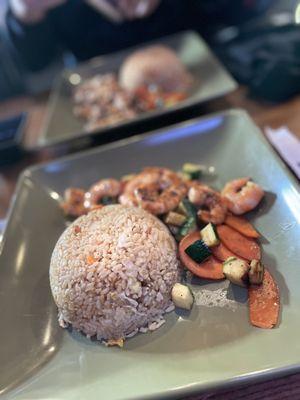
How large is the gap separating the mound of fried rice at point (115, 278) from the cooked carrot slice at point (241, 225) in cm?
24

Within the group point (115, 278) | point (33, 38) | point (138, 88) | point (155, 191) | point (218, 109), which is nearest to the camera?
point (115, 278)

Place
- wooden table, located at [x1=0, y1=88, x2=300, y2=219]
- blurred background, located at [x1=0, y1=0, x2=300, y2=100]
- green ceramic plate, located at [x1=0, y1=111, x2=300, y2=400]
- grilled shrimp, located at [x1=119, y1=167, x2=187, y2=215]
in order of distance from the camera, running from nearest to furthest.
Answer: green ceramic plate, located at [x1=0, y1=111, x2=300, y2=400] → grilled shrimp, located at [x1=119, y1=167, x2=187, y2=215] → wooden table, located at [x1=0, y1=88, x2=300, y2=219] → blurred background, located at [x1=0, y1=0, x2=300, y2=100]

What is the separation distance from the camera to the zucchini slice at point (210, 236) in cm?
153

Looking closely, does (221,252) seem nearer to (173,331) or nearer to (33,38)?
(173,331)

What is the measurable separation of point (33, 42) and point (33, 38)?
0.12ft

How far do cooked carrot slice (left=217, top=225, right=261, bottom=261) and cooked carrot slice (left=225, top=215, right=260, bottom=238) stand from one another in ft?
0.05

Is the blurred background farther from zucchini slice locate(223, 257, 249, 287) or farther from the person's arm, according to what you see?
zucchini slice locate(223, 257, 249, 287)

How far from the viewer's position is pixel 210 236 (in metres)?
1.54

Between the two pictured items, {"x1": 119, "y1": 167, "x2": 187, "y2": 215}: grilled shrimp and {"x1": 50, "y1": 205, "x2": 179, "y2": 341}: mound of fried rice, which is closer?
{"x1": 50, "y1": 205, "x2": 179, "y2": 341}: mound of fried rice

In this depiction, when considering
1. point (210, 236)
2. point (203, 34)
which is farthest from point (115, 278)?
point (203, 34)

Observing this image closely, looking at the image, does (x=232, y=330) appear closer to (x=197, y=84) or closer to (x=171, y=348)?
(x=171, y=348)

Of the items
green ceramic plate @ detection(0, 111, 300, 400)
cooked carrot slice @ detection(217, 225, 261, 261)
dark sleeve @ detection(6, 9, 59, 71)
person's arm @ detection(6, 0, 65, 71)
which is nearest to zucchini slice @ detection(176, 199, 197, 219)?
cooked carrot slice @ detection(217, 225, 261, 261)

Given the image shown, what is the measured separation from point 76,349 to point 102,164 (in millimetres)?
1011

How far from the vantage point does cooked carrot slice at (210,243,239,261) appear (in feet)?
4.98
